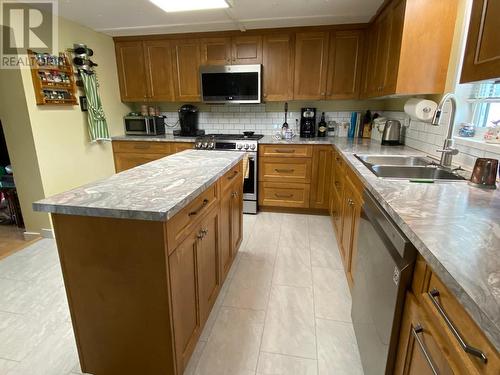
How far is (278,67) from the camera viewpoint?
3400 mm

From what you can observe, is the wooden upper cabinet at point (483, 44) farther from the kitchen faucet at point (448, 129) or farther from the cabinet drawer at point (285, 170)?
the cabinet drawer at point (285, 170)

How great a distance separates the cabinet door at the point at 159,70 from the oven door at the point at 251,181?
1.47 meters

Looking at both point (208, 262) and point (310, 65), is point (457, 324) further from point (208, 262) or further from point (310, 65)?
point (310, 65)

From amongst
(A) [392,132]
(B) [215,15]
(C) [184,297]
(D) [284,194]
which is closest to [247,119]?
(D) [284,194]

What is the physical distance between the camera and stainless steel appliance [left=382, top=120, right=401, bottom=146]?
2.77 m

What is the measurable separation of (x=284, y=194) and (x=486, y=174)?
220cm

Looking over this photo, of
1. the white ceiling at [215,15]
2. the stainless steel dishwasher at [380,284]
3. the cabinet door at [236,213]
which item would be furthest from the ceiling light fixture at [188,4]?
the stainless steel dishwasher at [380,284]

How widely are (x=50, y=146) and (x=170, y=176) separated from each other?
6.55ft

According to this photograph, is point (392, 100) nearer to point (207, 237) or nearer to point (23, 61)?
point (207, 237)

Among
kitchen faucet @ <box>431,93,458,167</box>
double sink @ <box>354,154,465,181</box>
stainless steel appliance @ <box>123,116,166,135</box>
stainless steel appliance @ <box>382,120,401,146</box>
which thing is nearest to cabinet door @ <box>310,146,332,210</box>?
stainless steel appliance @ <box>382,120,401,146</box>

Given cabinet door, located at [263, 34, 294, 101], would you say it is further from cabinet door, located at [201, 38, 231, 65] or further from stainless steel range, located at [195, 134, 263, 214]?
stainless steel range, located at [195, 134, 263, 214]

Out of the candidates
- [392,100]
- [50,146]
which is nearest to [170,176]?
[50,146]

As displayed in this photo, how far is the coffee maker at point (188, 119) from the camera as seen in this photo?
3758 mm

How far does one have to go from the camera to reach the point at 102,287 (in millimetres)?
1170
